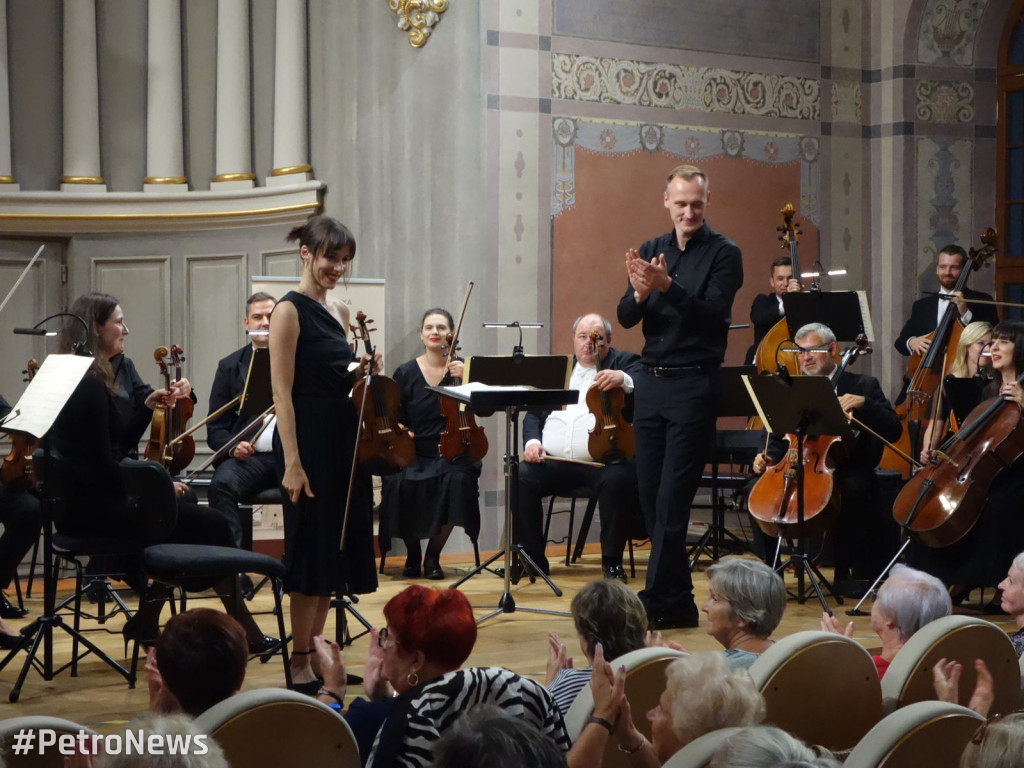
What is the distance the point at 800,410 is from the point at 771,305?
8.21 feet

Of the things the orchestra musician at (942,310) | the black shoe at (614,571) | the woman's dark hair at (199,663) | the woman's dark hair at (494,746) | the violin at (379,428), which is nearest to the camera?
the woman's dark hair at (494,746)

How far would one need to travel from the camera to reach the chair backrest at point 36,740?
1.74 metres

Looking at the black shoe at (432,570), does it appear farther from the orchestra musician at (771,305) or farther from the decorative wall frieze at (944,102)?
the decorative wall frieze at (944,102)

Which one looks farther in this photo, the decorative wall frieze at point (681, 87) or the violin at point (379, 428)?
the decorative wall frieze at point (681, 87)

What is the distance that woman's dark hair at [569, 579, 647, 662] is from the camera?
2693 mm

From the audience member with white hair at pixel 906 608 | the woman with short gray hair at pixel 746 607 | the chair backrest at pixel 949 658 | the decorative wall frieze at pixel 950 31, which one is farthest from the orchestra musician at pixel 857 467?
the decorative wall frieze at pixel 950 31

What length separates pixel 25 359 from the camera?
8328 mm

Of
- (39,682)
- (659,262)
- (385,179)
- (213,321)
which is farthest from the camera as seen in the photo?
(213,321)

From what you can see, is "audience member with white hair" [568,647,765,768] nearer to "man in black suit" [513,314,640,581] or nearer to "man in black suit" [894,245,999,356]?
"man in black suit" [513,314,640,581]

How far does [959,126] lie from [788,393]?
4.21 m

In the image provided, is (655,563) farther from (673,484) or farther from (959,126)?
(959,126)

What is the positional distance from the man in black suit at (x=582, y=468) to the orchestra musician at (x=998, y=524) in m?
1.52

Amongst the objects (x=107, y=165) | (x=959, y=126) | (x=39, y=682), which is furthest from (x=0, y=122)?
(x=959, y=126)

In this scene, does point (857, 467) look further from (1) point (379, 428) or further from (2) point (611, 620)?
(2) point (611, 620)
